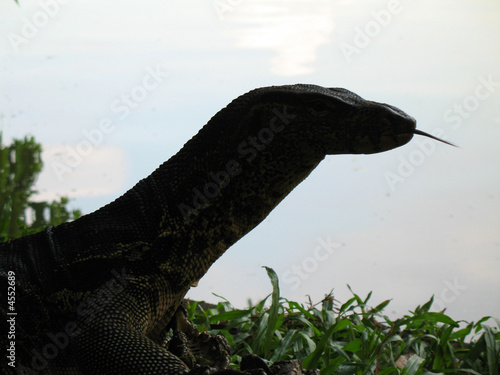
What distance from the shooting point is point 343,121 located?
91.4 inches

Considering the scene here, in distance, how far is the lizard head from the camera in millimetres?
2289

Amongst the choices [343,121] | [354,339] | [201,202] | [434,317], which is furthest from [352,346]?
[343,121]

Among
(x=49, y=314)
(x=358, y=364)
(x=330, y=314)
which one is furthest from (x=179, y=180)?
(x=330, y=314)

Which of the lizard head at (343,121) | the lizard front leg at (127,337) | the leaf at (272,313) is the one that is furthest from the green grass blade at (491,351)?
the lizard front leg at (127,337)

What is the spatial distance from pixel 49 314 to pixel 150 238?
1.63 feet

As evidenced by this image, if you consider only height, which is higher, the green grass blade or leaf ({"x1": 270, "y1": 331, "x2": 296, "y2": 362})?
the green grass blade

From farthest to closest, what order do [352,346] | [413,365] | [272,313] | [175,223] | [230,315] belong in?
[230,315] → [272,313] → [352,346] → [413,365] → [175,223]

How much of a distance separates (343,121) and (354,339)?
164 cm

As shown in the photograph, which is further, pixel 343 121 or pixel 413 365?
pixel 413 365

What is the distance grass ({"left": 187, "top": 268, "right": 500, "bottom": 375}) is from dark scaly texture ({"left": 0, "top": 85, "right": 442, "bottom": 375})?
990 millimetres

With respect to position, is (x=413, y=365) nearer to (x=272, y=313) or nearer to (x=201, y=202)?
(x=272, y=313)

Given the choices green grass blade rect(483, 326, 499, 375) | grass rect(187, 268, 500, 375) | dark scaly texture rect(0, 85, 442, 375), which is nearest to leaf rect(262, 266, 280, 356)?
grass rect(187, 268, 500, 375)

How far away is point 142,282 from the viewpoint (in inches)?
94.7

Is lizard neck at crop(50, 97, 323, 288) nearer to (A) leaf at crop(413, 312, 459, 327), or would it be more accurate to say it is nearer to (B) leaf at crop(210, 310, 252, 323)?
(B) leaf at crop(210, 310, 252, 323)
